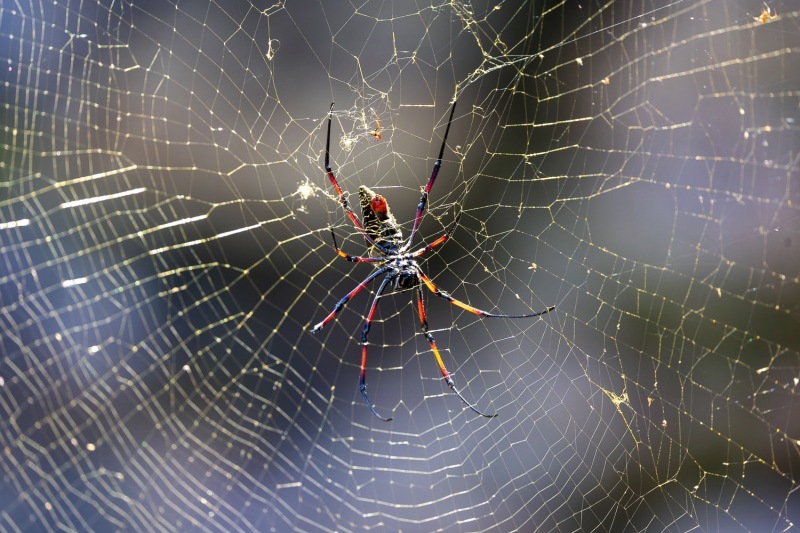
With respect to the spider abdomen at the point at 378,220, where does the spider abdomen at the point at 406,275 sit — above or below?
below

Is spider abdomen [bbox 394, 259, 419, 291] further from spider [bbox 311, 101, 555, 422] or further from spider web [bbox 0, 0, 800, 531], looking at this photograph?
spider web [bbox 0, 0, 800, 531]

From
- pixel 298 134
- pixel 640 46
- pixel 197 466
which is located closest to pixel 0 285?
pixel 197 466

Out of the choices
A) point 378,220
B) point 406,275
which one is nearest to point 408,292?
point 406,275

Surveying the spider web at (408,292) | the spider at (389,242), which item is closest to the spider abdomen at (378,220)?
the spider at (389,242)

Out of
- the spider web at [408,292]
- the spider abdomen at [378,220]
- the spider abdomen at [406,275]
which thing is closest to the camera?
the spider abdomen at [378,220]

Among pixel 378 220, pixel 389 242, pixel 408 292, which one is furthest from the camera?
pixel 408 292

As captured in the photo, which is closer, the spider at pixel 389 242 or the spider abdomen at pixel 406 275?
the spider at pixel 389 242

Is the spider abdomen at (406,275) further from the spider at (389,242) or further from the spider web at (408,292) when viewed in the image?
the spider web at (408,292)

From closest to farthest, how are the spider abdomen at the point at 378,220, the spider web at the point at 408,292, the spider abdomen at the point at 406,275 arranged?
the spider abdomen at the point at 378,220 < the spider abdomen at the point at 406,275 < the spider web at the point at 408,292

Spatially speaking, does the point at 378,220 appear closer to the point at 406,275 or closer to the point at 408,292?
the point at 406,275
